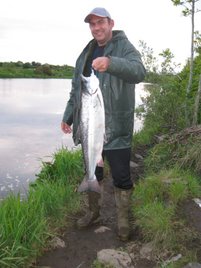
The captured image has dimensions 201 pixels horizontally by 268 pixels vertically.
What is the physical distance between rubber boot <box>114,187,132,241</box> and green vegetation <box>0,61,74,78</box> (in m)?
56.2

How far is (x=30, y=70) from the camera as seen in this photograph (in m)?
→ 70.2

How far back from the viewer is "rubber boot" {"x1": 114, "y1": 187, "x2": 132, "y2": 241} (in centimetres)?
505

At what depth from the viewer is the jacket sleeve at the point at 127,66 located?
156 inches

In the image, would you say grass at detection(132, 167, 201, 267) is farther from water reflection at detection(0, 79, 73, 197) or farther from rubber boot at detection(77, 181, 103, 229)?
water reflection at detection(0, 79, 73, 197)

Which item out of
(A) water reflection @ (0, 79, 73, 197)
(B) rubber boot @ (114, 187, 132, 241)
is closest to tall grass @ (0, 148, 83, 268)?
(B) rubber boot @ (114, 187, 132, 241)

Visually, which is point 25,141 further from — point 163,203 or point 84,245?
point 84,245

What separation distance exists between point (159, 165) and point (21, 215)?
3188 millimetres

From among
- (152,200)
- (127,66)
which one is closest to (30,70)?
(152,200)

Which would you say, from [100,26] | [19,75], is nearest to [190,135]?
[100,26]

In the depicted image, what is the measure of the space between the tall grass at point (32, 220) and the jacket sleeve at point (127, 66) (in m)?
1.84

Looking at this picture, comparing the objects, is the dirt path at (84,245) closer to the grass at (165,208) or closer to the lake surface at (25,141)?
the grass at (165,208)

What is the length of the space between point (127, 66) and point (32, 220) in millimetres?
2027

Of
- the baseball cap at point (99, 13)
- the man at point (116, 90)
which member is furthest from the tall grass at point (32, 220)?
the baseball cap at point (99, 13)

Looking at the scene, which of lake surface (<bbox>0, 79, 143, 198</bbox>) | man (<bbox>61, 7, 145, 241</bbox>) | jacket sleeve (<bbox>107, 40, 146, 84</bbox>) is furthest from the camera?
lake surface (<bbox>0, 79, 143, 198</bbox>)
